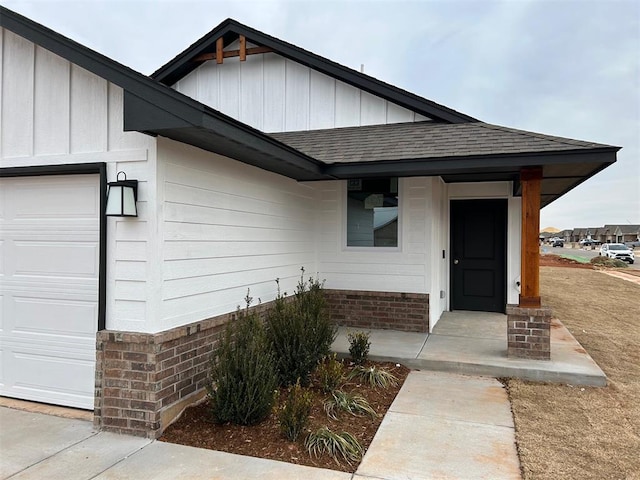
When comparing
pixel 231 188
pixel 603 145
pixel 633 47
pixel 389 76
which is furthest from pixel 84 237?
pixel 389 76

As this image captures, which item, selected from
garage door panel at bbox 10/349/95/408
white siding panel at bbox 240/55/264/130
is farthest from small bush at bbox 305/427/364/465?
white siding panel at bbox 240/55/264/130

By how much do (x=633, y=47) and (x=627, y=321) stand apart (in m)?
6.60

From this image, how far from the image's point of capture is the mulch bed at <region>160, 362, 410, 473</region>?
3.42m

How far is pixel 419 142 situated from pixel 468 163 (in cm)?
110

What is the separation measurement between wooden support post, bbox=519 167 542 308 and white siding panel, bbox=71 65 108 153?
4896 mm

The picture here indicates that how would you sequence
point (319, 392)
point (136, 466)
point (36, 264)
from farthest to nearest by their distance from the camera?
point (319, 392), point (36, 264), point (136, 466)

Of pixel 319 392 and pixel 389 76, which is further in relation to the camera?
pixel 389 76

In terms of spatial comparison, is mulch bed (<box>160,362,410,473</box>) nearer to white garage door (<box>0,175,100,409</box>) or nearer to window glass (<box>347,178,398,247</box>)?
white garage door (<box>0,175,100,409</box>)

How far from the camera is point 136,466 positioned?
10.7 ft

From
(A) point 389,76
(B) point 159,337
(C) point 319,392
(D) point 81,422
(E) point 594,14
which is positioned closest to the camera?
(B) point 159,337

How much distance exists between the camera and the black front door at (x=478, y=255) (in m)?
8.95

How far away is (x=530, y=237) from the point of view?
571cm

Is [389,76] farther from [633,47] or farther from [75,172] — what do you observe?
[75,172]

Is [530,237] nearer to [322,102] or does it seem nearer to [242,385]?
[242,385]
